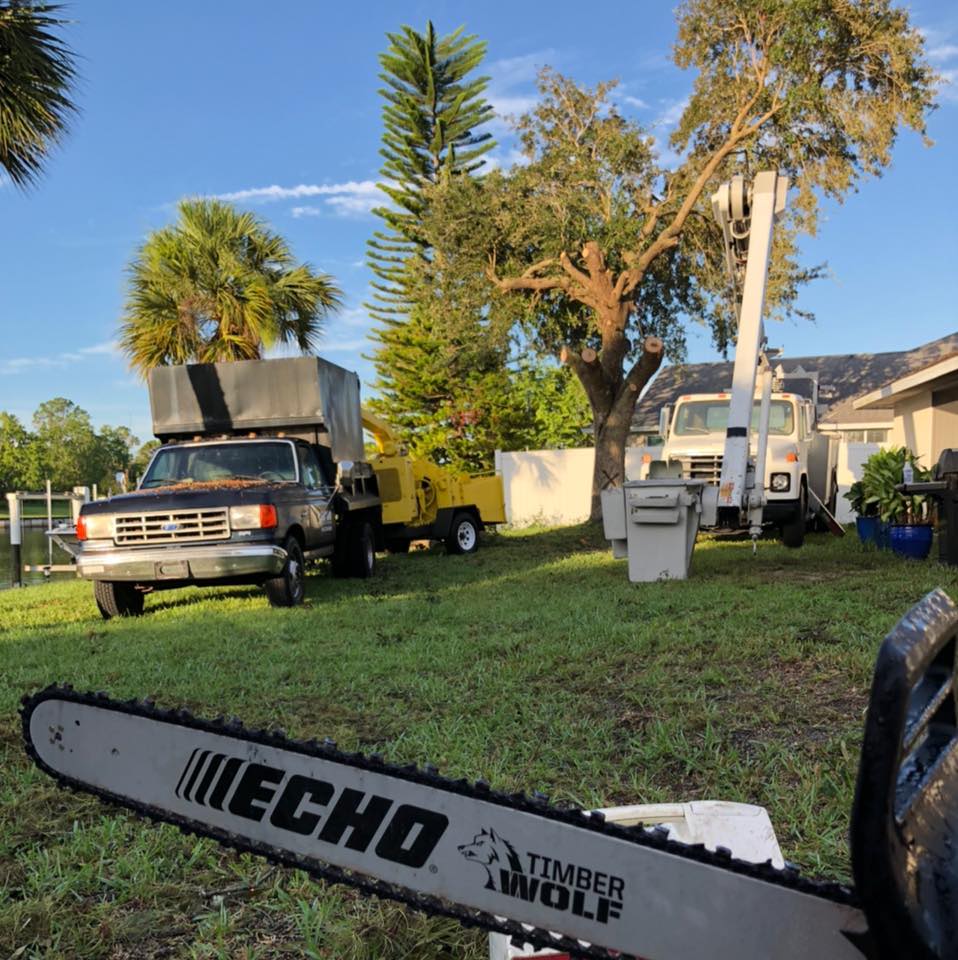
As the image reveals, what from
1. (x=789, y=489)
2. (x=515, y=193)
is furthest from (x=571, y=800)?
(x=515, y=193)

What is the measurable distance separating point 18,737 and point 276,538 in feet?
13.0

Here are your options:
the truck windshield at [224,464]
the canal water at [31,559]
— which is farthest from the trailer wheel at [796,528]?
the canal water at [31,559]

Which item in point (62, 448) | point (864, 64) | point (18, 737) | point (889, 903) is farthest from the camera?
point (62, 448)

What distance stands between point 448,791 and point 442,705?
3070mm

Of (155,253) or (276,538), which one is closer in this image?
(276,538)

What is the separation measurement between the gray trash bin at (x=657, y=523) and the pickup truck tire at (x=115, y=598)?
5034mm

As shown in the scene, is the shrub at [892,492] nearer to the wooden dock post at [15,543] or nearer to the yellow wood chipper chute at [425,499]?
the yellow wood chipper chute at [425,499]

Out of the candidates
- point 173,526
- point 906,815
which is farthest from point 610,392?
point 906,815

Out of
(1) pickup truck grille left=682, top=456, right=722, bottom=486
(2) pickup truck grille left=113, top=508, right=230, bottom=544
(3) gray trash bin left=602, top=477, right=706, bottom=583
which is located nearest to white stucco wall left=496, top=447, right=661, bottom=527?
(1) pickup truck grille left=682, top=456, right=722, bottom=486

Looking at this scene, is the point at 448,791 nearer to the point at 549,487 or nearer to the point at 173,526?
the point at 173,526

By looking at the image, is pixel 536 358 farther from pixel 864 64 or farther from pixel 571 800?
pixel 571 800

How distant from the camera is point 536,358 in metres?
20.1

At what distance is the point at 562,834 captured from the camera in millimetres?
1258

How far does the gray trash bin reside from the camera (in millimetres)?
8734
